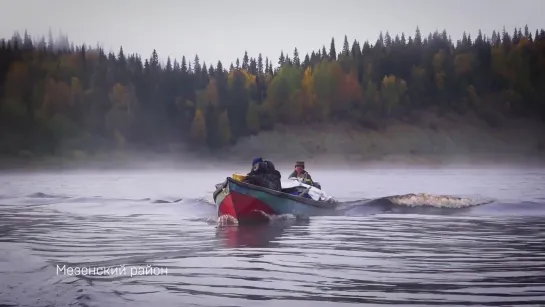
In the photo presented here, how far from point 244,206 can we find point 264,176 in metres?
1.14

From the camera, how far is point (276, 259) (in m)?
12.8

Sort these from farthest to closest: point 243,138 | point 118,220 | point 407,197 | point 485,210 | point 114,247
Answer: point 243,138, point 407,197, point 485,210, point 118,220, point 114,247

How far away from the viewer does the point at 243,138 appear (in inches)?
3201

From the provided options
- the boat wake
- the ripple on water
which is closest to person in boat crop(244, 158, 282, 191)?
the boat wake

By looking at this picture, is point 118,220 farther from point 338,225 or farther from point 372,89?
point 372,89

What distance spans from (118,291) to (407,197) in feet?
61.5

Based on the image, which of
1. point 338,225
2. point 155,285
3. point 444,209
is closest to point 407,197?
point 444,209

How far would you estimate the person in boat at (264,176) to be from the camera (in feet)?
66.6

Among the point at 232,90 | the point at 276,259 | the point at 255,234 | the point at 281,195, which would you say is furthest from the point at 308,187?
the point at 232,90

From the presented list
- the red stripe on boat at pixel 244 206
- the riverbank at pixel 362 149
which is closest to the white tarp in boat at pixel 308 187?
the red stripe on boat at pixel 244 206

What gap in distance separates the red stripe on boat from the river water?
551 millimetres

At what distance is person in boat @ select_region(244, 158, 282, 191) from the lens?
20.3m

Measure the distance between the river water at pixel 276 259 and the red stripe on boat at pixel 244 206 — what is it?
551 millimetres

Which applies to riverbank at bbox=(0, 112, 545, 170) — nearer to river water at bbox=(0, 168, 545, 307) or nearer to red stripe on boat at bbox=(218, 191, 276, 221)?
red stripe on boat at bbox=(218, 191, 276, 221)
